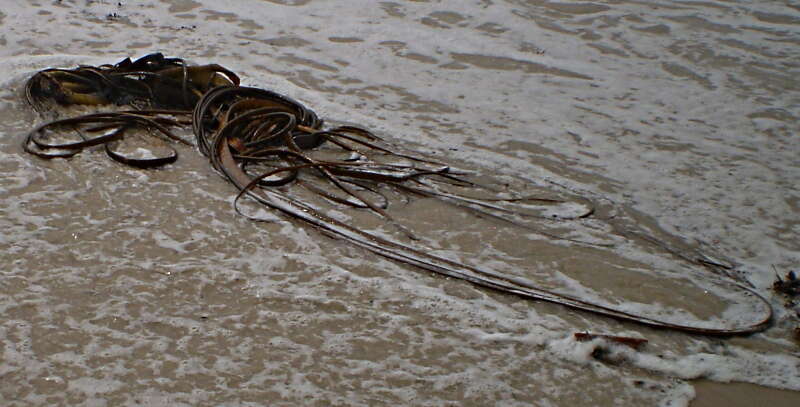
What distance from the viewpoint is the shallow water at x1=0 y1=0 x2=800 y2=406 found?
8.00 feet

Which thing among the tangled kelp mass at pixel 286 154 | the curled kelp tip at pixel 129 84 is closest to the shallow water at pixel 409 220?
the tangled kelp mass at pixel 286 154

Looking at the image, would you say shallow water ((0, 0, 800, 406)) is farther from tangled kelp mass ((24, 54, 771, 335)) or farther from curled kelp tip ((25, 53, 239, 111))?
curled kelp tip ((25, 53, 239, 111))

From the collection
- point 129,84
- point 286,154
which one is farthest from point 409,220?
point 129,84

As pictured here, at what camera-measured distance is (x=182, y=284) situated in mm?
2785

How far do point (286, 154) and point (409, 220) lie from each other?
808 millimetres

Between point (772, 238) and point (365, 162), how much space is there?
1881mm

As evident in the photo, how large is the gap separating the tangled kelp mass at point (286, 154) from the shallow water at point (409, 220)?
83 mm

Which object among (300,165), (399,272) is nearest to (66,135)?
(300,165)

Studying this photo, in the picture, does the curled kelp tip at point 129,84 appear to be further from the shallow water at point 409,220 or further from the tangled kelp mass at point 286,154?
the shallow water at point 409,220

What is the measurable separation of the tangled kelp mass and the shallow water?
0.08 meters

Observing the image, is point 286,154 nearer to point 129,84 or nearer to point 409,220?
point 409,220

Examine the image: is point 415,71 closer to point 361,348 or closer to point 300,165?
point 300,165

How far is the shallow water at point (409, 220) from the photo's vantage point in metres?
2.44

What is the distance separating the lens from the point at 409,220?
3.40 m
